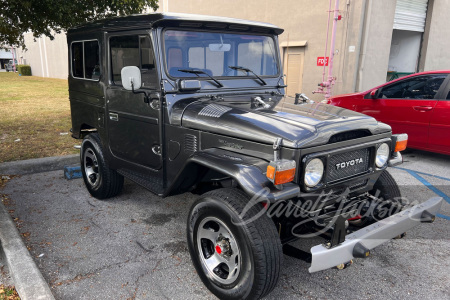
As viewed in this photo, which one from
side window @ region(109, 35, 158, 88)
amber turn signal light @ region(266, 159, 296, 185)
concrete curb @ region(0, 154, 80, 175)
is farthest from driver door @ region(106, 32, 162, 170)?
concrete curb @ region(0, 154, 80, 175)

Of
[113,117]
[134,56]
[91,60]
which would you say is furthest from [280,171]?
[91,60]

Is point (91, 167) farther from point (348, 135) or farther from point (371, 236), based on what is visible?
point (371, 236)

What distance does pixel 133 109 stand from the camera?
141 inches

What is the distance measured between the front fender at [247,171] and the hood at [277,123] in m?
0.17

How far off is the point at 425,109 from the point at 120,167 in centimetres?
492

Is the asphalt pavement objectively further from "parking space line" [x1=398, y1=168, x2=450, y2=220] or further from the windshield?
the windshield

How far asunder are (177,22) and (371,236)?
7.80ft

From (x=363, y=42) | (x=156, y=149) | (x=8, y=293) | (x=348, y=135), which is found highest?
(x=363, y=42)

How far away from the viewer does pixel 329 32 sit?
11211 millimetres

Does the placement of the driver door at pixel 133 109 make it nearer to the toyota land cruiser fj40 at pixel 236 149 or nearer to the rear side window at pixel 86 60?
the toyota land cruiser fj40 at pixel 236 149

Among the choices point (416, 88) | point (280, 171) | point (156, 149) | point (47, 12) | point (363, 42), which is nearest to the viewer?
point (280, 171)

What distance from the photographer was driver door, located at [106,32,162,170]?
332 cm

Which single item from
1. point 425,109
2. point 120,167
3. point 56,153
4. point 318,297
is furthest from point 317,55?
point 318,297

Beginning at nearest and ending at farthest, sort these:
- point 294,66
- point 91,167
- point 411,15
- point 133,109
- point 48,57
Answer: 1. point 133,109
2. point 91,167
3. point 411,15
4. point 294,66
5. point 48,57
